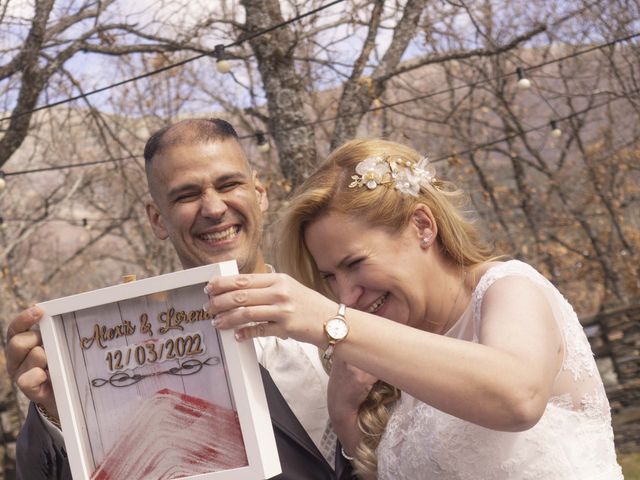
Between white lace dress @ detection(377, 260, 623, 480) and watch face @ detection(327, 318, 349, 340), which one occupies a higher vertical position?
watch face @ detection(327, 318, 349, 340)

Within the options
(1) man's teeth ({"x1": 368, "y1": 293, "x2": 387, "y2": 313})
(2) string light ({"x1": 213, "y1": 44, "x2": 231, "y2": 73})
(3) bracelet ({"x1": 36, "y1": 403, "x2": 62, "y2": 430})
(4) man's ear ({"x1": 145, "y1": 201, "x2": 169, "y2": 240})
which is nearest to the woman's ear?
(1) man's teeth ({"x1": 368, "y1": 293, "x2": 387, "y2": 313})

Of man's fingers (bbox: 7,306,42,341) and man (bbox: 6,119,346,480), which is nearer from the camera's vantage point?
man's fingers (bbox: 7,306,42,341)

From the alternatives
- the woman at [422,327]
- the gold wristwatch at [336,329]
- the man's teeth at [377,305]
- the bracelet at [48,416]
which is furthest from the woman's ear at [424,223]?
the bracelet at [48,416]

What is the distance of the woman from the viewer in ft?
5.23

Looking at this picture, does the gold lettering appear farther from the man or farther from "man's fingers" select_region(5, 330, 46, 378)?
the man

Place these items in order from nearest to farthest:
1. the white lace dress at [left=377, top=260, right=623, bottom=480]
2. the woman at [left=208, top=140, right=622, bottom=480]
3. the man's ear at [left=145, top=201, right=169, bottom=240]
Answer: the woman at [left=208, top=140, right=622, bottom=480] < the white lace dress at [left=377, top=260, right=623, bottom=480] < the man's ear at [left=145, top=201, right=169, bottom=240]

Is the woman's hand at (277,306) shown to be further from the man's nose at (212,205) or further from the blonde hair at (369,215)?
the man's nose at (212,205)

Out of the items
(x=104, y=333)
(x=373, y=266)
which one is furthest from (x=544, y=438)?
(x=104, y=333)

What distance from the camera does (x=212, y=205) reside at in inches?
103

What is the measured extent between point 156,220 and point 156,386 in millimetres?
1114

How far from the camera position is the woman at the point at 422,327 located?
159 cm

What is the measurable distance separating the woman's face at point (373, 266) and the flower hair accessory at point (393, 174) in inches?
4.7

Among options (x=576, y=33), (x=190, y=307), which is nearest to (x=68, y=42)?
(x=576, y=33)

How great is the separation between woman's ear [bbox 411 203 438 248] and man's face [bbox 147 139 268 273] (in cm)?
64
